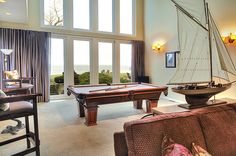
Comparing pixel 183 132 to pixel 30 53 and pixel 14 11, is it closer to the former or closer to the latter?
pixel 14 11

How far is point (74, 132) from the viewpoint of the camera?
10.4 feet

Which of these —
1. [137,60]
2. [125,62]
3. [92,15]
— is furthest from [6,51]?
[137,60]

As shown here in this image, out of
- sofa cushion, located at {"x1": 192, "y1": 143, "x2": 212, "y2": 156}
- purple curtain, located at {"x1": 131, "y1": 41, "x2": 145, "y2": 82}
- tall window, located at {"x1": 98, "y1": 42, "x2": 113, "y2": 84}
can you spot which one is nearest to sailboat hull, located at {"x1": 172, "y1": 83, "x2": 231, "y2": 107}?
sofa cushion, located at {"x1": 192, "y1": 143, "x2": 212, "y2": 156}

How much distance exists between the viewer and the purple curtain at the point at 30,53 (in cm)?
520

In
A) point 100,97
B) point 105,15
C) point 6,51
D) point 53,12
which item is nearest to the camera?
point 100,97

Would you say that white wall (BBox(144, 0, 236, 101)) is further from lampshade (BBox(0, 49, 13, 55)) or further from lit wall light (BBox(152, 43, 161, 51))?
lampshade (BBox(0, 49, 13, 55))

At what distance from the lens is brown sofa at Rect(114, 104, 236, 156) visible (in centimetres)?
114

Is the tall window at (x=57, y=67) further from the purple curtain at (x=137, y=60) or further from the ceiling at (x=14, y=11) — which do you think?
the purple curtain at (x=137, y=60)

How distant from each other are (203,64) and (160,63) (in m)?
3.99

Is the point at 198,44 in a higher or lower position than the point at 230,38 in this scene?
lower

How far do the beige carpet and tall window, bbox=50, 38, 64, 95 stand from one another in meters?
1.37

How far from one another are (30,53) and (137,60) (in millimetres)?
3956

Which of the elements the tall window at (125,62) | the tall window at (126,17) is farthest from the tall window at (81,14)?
the tall window at (125,62)

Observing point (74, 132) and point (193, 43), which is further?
point (74, 132)
